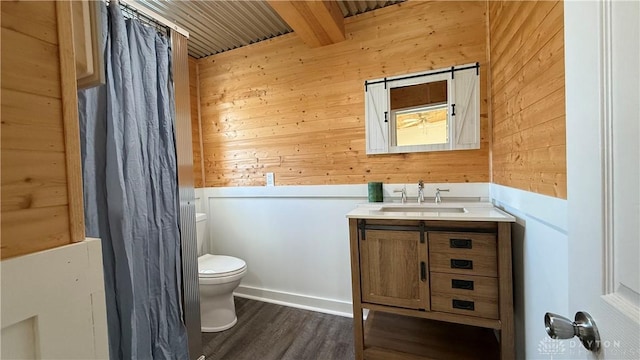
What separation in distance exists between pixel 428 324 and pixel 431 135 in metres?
1.36

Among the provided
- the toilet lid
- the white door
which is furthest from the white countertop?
the toilet lid

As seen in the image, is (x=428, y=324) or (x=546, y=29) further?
(x=428, y=324)

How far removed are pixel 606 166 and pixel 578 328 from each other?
302 millimetres

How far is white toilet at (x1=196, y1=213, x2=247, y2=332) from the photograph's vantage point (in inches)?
75.0

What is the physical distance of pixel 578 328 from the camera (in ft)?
1.54

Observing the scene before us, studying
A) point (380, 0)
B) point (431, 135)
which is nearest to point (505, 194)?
point (431, 135)

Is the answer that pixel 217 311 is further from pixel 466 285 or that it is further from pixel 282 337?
pixel 466 285

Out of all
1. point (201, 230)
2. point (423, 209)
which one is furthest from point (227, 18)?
point (423, 209)

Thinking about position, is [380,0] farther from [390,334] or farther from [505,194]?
[390,334]

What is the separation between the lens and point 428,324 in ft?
5.87

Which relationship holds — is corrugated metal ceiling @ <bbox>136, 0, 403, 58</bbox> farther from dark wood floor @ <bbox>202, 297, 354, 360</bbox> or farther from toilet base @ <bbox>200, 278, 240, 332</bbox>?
dark wood floor @ <bbox>202, 297, 354, 360</bbox>

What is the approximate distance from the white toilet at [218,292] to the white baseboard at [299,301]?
1.24 feet

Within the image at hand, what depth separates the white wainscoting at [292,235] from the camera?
2.14m

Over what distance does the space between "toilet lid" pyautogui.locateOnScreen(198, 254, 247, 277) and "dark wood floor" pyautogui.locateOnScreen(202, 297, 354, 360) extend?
457 millimetres
